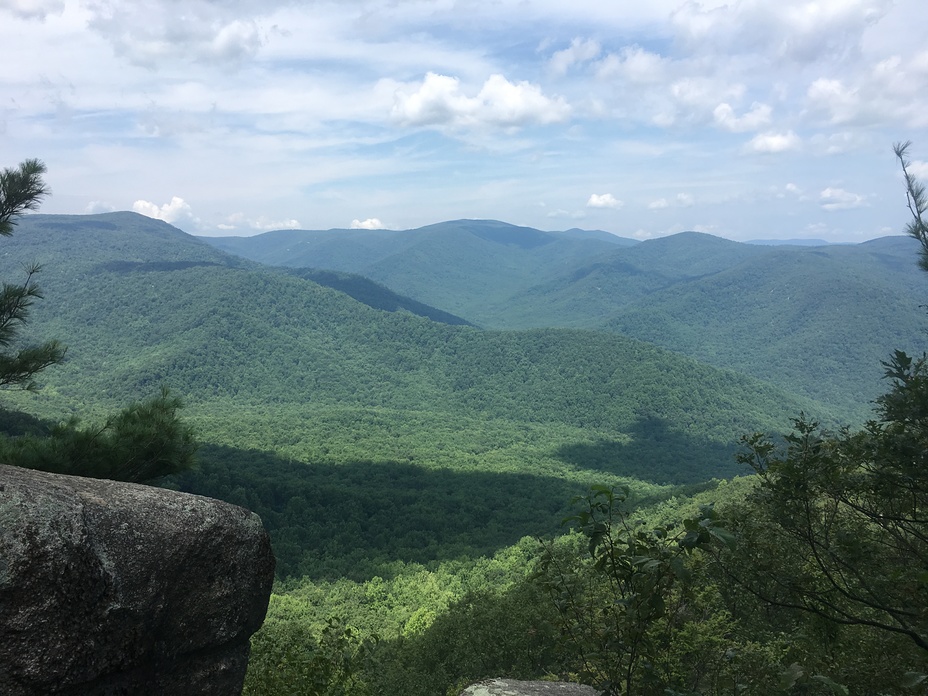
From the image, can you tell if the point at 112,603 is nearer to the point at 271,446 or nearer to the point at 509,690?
the point at 509,690

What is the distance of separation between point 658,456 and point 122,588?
16938 cm

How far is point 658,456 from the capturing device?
162 metres

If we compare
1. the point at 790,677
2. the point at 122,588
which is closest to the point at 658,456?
the point at 122,588

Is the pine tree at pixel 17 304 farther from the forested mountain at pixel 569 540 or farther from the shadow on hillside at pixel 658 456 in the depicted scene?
the shadow on hillside at pixel 658 456

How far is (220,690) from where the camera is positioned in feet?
20.1

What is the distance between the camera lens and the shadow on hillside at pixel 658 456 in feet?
482

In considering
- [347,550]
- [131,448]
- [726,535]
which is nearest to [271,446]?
[347,550]

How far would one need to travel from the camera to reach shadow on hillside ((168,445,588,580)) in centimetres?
7856

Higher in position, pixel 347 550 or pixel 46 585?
pixel 46 585

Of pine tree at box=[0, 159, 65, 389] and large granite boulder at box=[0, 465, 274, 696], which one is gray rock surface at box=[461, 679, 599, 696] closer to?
large granite boulder at box=[0, 465, 274, 696]

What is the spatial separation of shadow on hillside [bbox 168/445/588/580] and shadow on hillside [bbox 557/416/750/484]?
34.7m

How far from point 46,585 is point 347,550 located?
82573 mm

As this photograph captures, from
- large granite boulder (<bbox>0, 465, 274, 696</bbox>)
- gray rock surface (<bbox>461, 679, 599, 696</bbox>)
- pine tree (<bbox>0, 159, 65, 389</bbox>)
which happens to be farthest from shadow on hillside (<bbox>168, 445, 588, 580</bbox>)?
large granite boulder (<bbox>0, 465, 274, 696</bbox>)

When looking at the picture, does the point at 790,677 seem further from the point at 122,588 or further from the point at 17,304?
the point at 17,304
